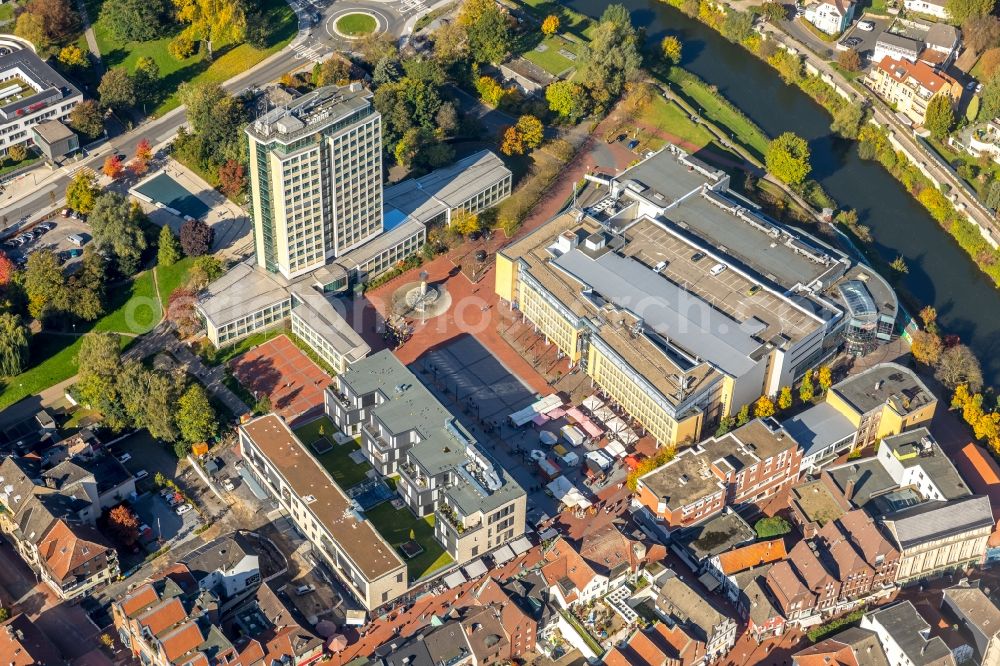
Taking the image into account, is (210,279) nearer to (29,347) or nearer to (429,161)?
(29,347)

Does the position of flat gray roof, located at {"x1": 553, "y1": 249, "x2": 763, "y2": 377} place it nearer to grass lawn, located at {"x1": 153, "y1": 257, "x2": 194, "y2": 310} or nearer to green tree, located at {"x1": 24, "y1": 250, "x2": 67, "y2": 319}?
grass lawn, located at {"x1": 153, "y1": 257, "x2": 194, "y2": 310}

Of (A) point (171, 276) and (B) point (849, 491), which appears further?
(A) point (171, 276)

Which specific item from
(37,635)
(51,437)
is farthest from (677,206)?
(37,635)

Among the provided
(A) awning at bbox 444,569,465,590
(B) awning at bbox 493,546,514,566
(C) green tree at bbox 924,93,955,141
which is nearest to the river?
(C) green tree at bbox 924,93,955,141

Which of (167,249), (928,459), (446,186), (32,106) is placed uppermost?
(928,459)

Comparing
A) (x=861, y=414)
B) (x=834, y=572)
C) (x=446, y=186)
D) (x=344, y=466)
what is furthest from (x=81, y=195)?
(x=834, y=572)

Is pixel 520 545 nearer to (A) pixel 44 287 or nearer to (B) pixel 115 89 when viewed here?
(A) pixel 44 287

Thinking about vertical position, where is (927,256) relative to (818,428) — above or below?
above
